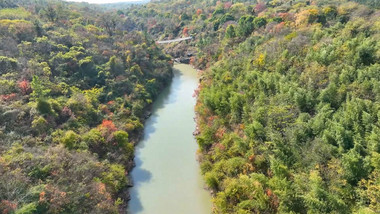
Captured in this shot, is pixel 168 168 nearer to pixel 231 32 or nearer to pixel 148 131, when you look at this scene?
pixel 148 131

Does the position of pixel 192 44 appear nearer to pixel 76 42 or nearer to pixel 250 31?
pixel 250 31

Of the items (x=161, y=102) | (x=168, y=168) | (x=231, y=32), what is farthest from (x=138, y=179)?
(x=231, y=32)

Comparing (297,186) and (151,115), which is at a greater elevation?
(297,186)

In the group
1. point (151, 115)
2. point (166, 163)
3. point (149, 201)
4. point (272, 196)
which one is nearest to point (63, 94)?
point (151, 115)

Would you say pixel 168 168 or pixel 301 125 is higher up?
pixel 301 125

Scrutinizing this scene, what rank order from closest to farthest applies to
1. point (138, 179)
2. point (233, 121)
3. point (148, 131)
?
point (138, 179)
point (233, 121)
point (148, 131)
